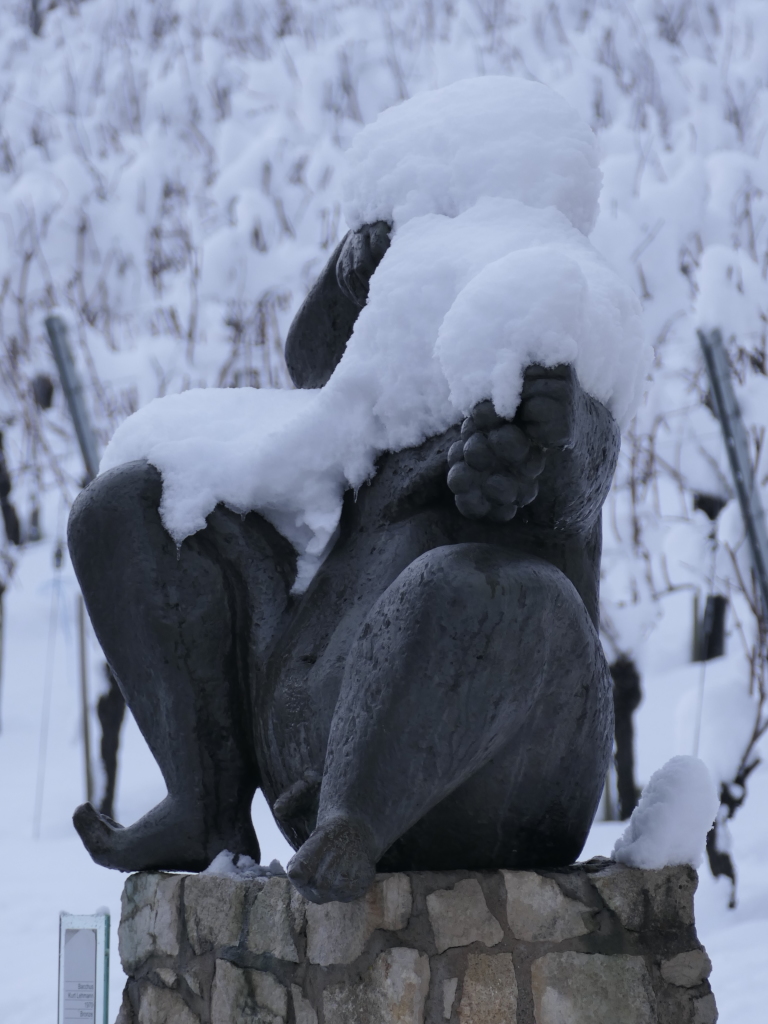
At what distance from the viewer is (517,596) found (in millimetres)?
1385

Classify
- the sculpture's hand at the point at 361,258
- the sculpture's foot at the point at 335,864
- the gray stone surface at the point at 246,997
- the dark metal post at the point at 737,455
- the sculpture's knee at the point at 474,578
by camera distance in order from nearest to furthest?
the sculpture's foot at the point at 335,864, the sculpture's knee at the point at 474,578, the gray stone surface at the point at 246,997, the sculpture's hand at the point at 361,258, the dark metal post at the point at 737,455

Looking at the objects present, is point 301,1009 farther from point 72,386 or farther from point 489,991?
point 72,386

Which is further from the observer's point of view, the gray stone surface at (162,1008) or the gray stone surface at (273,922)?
the gray stone surface at (162,1008)

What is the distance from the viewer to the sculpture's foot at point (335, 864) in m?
1.25

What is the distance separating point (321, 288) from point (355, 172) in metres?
0.21

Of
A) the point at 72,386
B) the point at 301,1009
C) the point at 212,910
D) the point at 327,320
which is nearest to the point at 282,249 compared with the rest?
the point at 72,386

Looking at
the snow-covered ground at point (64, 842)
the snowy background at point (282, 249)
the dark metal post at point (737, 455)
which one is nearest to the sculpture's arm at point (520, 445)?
the snow-covered ground at point (64, 842)

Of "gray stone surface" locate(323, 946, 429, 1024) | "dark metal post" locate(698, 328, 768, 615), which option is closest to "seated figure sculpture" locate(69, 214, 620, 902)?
"gray stone surface" locate(323, 946, 429, 1024)

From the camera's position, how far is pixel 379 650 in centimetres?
139

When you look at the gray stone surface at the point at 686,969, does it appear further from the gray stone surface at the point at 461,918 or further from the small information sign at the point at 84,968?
the small information sign at the point at 84,968

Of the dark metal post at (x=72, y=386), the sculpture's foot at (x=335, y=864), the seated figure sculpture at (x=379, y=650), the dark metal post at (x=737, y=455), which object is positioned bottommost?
the sculpture's foot at (x=335, y=864)

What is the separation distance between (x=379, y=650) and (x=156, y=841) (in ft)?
1.66

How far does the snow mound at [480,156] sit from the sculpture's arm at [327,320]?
9cm

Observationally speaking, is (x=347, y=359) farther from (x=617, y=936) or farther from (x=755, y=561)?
(x=755, y=561)
